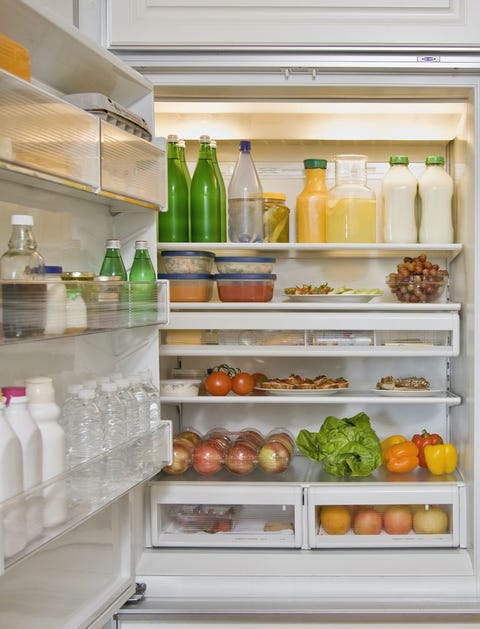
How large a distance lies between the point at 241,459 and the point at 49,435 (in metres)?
0.91

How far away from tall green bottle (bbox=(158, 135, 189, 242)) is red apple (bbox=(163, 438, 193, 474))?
0.55 meters

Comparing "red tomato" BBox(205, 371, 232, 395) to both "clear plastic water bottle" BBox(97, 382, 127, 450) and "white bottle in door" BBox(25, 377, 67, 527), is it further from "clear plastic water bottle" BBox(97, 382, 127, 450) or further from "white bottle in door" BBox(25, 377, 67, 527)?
"white bottle in door" BBox(25, 377, 67, 527)

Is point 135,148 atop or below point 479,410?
atop

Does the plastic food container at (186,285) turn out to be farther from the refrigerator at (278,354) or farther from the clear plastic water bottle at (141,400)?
the clear plastic water bottle at (141,400)

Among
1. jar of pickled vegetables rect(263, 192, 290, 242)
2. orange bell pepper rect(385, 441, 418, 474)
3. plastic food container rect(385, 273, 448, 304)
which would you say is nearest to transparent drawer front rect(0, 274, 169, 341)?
jar of pickled vegetables rect(263, 192, 290, 242)

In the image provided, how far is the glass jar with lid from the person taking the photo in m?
2.10

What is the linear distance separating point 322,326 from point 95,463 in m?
0.84

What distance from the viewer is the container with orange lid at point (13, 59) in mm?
1085

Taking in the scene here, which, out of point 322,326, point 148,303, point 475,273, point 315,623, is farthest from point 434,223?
point 315,623

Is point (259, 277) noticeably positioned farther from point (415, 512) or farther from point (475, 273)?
point (415, 512)

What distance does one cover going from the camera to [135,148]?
5.06ft

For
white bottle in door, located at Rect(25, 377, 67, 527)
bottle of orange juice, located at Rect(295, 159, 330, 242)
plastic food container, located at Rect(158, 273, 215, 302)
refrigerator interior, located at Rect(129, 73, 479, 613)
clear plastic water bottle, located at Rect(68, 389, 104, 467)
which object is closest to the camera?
white bottle in door, located at Rect(25, 377, 67, 527)

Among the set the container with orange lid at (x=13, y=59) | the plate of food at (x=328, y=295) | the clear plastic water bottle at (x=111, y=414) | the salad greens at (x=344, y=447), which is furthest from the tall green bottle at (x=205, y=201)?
the container with orange lid at (x=13, y=59)

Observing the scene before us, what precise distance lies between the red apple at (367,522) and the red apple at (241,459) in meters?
0.31
